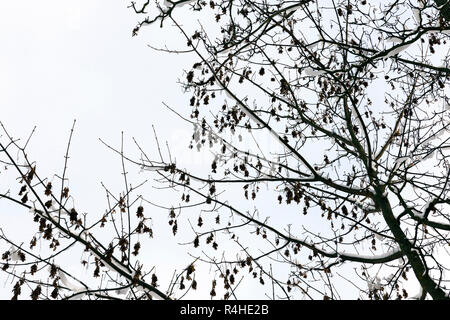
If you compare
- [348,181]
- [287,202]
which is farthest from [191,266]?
[348,181]

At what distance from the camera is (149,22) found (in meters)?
5.17

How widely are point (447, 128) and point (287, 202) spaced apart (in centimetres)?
257

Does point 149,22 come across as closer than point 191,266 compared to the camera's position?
No
